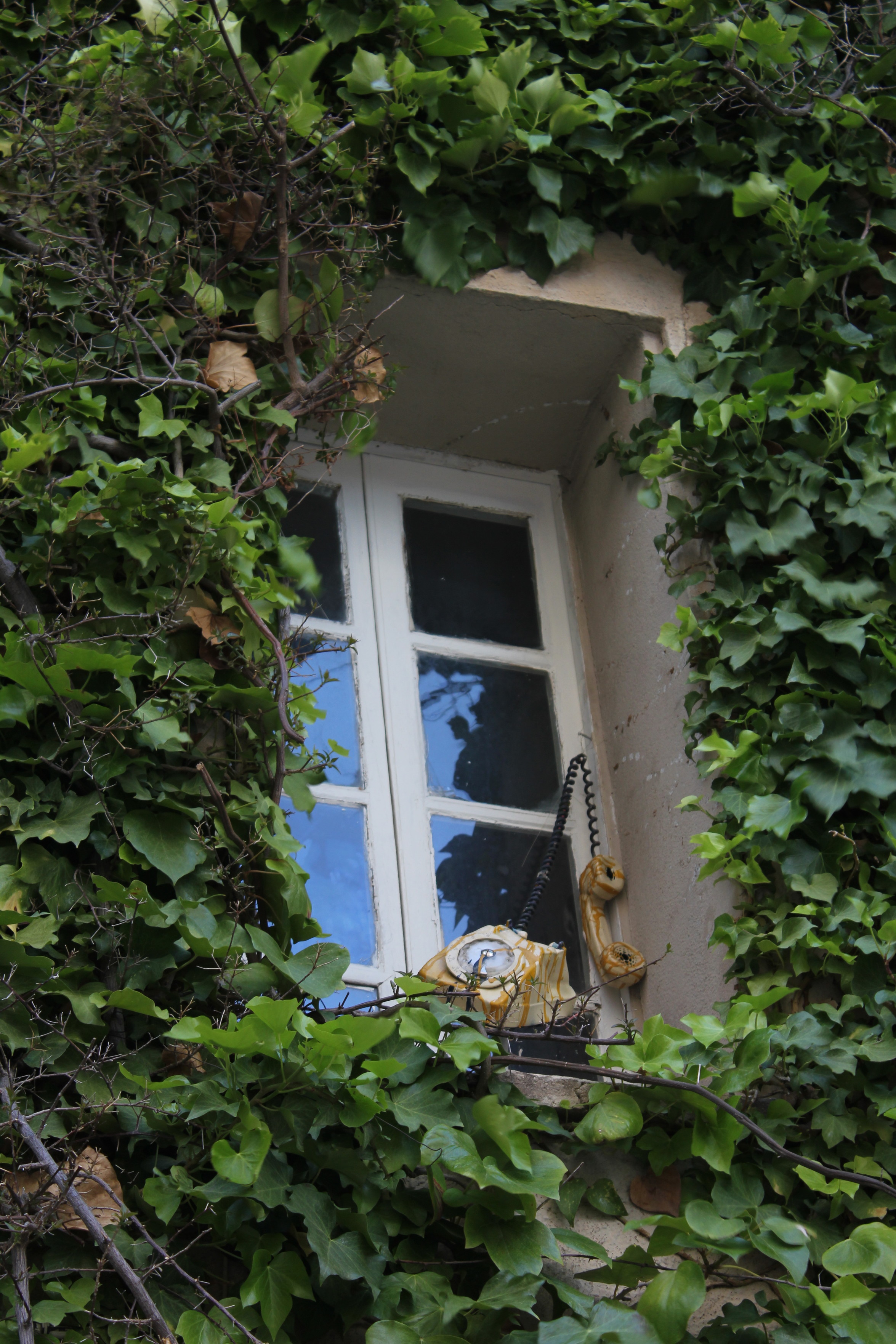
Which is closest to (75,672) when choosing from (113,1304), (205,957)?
(205,957)

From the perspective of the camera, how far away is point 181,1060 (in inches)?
77.4

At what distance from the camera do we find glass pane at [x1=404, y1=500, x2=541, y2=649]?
10.0 ft

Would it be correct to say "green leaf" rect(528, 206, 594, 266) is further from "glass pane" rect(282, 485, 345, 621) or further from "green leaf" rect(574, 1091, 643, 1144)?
"green leaf" rect(574, 1091, 643, 1144)

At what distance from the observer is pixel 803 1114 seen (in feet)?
7.24

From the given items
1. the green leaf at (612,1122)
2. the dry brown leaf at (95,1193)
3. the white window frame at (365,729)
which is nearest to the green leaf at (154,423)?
the white window frame at (365,729)

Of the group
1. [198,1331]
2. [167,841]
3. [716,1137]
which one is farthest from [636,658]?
[198,1331]

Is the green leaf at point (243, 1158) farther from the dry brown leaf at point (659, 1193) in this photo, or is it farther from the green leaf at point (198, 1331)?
the dry brown leaf at point (659, 1193)

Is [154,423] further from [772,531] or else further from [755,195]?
[755,195]

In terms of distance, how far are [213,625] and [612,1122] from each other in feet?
3.14

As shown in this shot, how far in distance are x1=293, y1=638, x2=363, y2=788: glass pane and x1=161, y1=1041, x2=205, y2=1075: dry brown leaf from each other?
2.62 feet

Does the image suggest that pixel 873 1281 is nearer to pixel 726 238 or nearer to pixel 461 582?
pixel 461 582

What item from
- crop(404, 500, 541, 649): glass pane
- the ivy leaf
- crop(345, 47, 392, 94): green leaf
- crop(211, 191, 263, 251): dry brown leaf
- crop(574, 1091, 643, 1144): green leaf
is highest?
crop(345, 47, 392, 94): green leaf

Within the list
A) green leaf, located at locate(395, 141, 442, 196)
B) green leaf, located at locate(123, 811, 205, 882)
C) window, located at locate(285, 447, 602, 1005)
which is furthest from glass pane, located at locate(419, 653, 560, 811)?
green leaf, located at locate(395, 141, 442, 196)

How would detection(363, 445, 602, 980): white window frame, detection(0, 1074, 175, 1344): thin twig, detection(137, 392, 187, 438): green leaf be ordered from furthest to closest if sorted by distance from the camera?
detection(363, 445, 602, 980): white window frame → detection(137, 392, 187, 438): green leaf → detection(0, 1074, 175, 1344): thin twig
